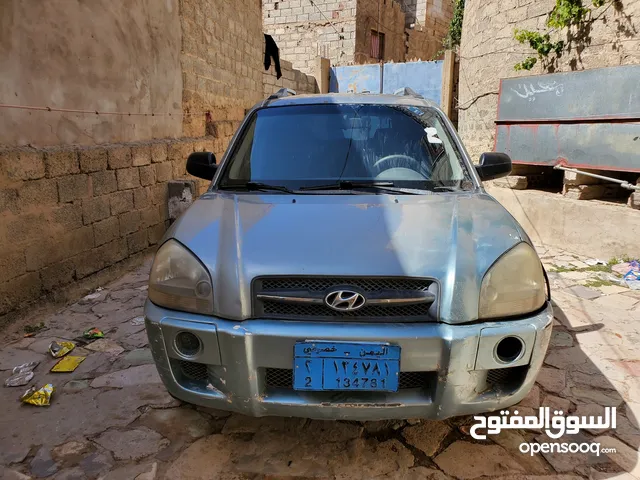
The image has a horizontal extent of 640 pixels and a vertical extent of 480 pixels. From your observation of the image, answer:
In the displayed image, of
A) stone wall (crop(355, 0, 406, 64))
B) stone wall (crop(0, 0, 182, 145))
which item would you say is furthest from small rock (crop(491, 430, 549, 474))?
stone wall (crop(355, 0, 406, 64))

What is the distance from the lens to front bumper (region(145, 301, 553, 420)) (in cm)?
178

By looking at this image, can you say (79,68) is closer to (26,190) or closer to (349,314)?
(26,190)

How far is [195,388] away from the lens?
1.98 m

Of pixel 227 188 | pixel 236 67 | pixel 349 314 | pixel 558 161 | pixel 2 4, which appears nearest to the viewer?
pixel 349 314

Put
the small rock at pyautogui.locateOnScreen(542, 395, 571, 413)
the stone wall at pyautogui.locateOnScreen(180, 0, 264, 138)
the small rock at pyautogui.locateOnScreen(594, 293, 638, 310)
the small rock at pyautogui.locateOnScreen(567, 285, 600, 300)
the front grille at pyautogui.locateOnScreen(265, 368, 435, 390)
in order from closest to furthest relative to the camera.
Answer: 1. the front grille at pyautogui.locateOnScreen(265, 368, 435, 390)
2. the small rock at pyautogui.locateOnScreen(542, 395, 571, 413)
3. the small rock at pyautogui.locateOnScreen(594, 293, 638, 310)
4. the small rock at pyautogui.locateOnScreen(567, 285, 600, 300)
5. the stone wall at pyautogui.locateOnScreen(180, 0, 264, 138)

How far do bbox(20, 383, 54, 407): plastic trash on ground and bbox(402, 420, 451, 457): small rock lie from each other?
2075mm

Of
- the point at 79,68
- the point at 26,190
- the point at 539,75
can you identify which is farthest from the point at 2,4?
the point at 539,75

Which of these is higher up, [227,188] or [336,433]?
[227,188]

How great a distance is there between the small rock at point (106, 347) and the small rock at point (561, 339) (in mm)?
3226

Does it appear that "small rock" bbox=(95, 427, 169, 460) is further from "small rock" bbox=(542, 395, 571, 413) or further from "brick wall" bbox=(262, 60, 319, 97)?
"brick wall" bbox=(262, 60, 319, 97)

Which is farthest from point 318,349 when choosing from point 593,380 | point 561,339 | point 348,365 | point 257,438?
point 561,339

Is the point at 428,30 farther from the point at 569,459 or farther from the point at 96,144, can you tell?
the point at 569,459

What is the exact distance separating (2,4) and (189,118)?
11.0 ft
